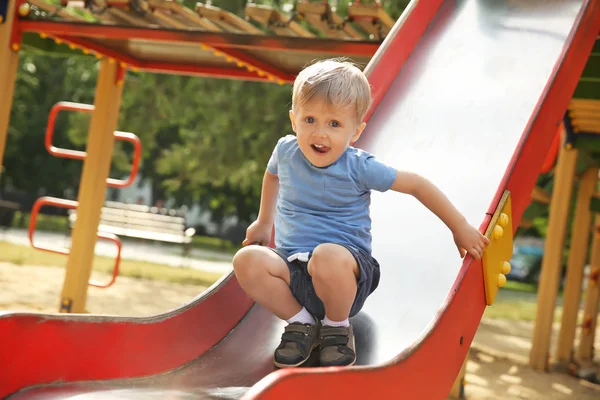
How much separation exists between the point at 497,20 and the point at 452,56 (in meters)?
0.39

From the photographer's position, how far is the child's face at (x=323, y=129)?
93.8 inches

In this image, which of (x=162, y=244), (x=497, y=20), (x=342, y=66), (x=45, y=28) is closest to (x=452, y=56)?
(x=497, y=20)

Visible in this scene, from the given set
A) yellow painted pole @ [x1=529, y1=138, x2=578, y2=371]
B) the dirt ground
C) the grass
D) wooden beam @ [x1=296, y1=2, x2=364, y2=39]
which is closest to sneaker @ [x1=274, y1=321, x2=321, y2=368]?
wooden beam @ [x1=296, y1=2, x2=364, y2=39]

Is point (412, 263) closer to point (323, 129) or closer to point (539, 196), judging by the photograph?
point (323, 129)

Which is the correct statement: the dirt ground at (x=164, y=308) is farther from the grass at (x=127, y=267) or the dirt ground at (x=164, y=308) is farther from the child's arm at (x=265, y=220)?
the child's arm at (x=265, y=220)

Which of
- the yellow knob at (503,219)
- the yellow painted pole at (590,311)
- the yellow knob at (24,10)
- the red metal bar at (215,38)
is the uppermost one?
the yellow knob at (24,10)

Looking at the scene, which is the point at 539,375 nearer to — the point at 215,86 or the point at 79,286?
the point at 79,286

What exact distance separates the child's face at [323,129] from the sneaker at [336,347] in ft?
1.77

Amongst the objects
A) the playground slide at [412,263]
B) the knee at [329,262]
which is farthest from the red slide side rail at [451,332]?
the knee at [329,262]

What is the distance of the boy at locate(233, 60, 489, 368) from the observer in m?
2.34

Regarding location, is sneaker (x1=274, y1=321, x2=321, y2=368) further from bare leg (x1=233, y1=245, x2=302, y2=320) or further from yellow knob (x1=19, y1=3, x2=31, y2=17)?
yellow knob (x1=19, y1=3, x2=31, y2=17)

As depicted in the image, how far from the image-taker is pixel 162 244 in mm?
19688

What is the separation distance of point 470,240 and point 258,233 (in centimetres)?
80

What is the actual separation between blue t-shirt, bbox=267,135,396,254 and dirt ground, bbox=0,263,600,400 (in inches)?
130
